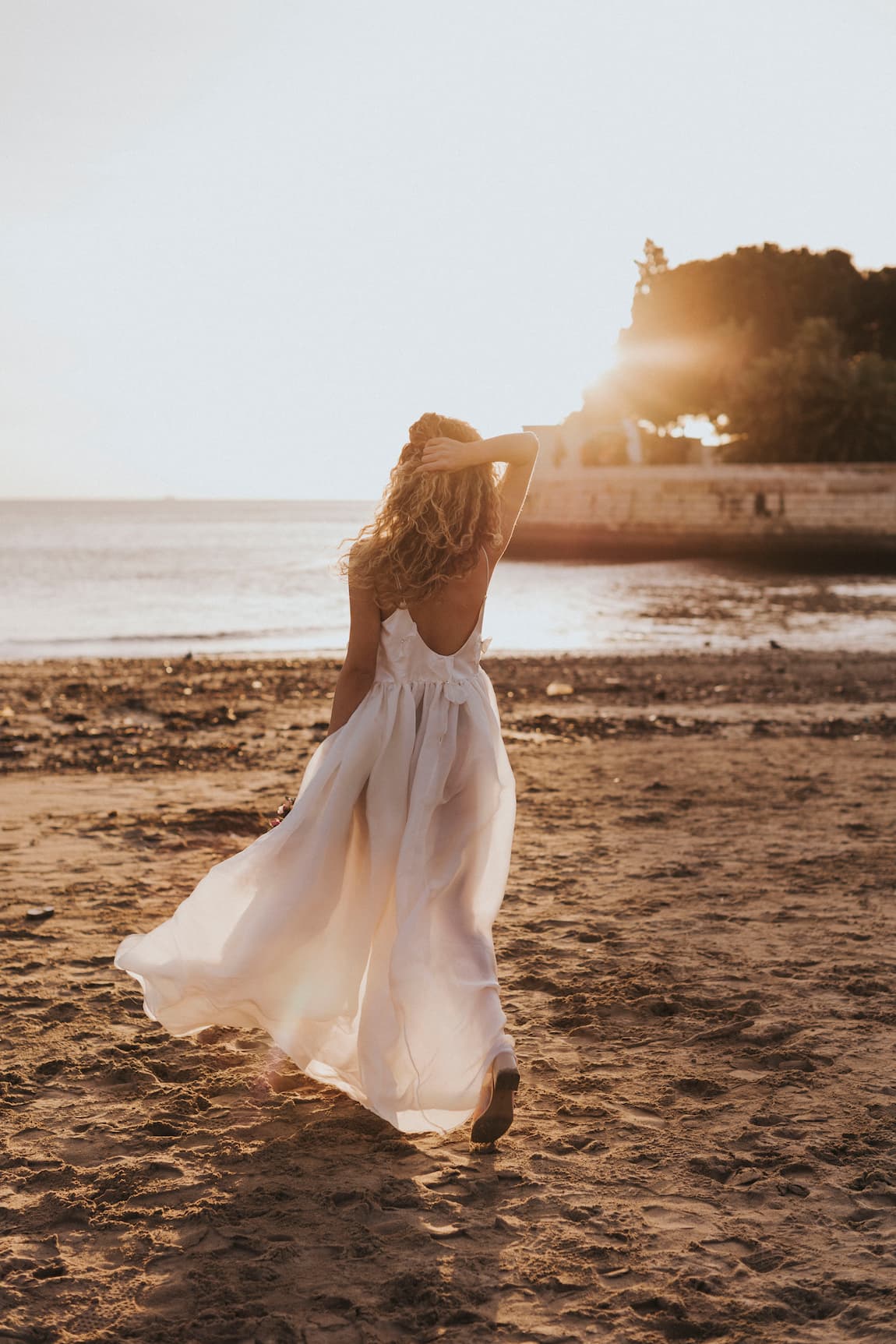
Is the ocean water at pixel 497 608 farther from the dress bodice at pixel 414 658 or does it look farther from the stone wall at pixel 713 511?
the dress bodice at pixel 414 658

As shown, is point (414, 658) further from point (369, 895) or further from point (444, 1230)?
point (444, 1230)

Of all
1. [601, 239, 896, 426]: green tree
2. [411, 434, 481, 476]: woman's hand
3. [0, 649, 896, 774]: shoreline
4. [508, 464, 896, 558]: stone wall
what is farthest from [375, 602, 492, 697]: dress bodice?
[601, 239, 896, 426]: green tree

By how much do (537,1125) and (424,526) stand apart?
1664 mm

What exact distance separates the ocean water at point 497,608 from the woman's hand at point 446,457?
535 cm

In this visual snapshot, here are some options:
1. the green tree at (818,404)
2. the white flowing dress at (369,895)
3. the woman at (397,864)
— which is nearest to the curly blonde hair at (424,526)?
the woman at (397,864)

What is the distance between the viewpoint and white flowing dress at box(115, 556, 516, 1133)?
3.18 meters

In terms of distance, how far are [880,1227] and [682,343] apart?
5827cm

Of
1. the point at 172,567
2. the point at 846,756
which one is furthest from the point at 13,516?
the point at 846,756

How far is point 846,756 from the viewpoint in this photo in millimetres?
8570

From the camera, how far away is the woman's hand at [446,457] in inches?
121

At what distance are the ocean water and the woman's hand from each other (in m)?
5.35

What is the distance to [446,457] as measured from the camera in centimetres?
309

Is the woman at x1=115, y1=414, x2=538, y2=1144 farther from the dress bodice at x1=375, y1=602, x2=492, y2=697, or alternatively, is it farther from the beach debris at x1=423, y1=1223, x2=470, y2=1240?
the beach debris at x1=423, y1=1223, x2=470, y2=1240

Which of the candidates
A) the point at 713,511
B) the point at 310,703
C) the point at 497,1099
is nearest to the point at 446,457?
the point at 497,1099
